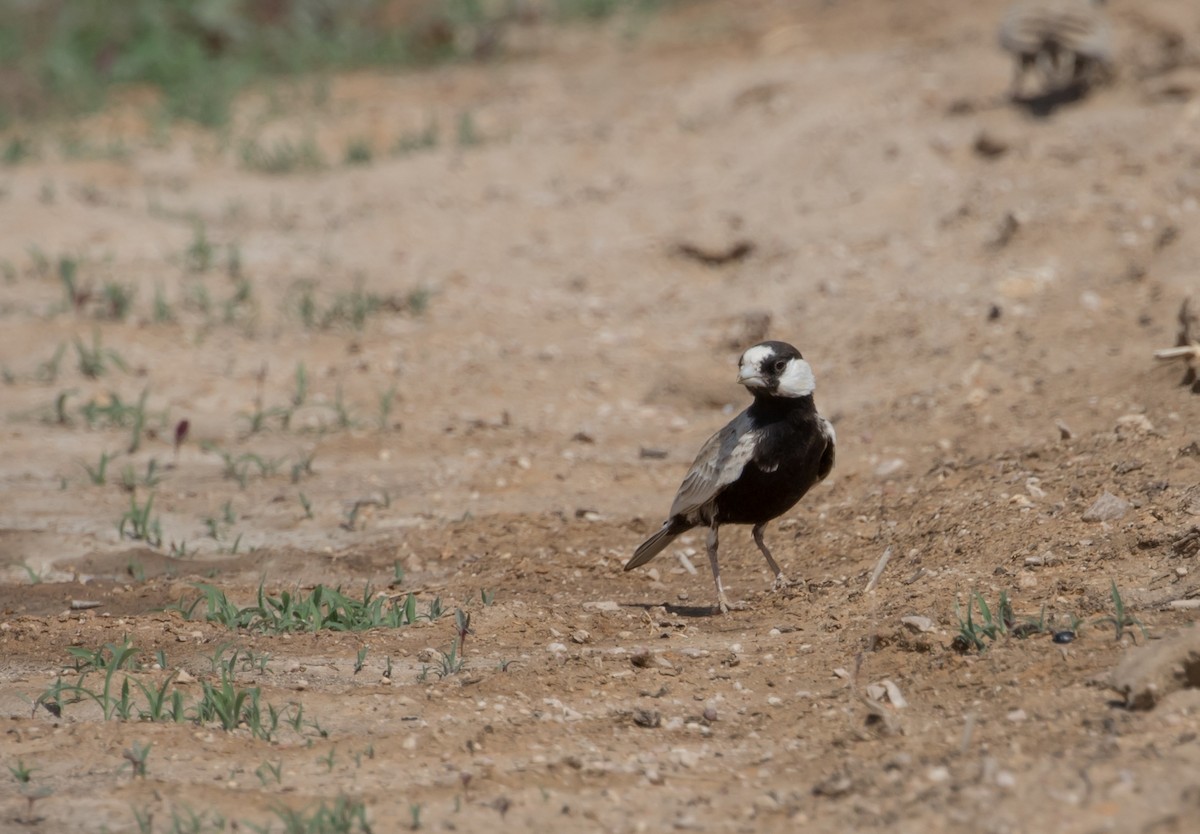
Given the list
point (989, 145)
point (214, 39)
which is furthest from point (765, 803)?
point (214, 39)

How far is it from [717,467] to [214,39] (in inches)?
398

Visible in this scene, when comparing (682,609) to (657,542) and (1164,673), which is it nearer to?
(657,542)

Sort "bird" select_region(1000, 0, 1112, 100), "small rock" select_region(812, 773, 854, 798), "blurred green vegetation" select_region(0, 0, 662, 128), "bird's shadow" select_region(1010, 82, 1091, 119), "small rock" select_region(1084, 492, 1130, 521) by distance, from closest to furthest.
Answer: "small rock" select_region(812, 773, 854, 798) < "small rock" select_region(1084, 492, 1130, 521) < "bird" select_region(1000, 0, 1112, 100) < "bird's shadow" select_region(1010, 82, 1091, 119) < "blurred green vegetation" select_region(0, 0, 662, 128)

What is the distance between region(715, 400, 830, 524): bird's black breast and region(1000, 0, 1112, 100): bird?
4.85 m

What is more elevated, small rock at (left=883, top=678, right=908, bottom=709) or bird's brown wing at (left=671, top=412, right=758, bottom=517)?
bird's brown wing at (left=671, top=412, right=758, bottom=517)

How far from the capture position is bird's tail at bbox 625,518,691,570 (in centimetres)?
587

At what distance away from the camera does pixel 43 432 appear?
764 cm

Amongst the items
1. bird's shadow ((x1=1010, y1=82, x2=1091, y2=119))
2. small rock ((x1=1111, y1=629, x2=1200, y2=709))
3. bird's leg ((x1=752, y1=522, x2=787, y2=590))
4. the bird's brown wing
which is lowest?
bird's leg ((x1=752, y1=522, x2=787, y2=590))

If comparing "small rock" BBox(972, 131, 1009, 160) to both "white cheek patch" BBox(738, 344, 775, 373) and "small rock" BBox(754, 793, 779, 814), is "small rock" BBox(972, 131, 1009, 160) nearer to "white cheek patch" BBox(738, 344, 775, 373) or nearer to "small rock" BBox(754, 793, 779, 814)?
"white cheek patch" BBox(738, 344, 775, 373)

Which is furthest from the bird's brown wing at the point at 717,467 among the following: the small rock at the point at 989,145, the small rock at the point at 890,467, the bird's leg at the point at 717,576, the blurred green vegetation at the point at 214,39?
the blurred green vegetation at the point at 214,39

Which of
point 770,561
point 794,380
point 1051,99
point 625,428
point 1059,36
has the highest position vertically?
point 1059,36

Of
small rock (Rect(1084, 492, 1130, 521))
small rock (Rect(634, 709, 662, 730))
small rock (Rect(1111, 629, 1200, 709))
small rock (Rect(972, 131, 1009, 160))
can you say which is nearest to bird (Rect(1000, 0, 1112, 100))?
small rock (Rect(972, 131, 1009, 160))

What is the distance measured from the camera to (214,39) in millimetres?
14383

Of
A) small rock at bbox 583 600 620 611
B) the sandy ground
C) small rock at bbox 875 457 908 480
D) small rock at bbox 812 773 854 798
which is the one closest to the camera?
small rock at bbox 812 773 854 798
